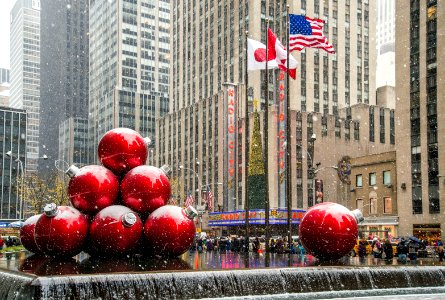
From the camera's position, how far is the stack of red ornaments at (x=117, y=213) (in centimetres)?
1644

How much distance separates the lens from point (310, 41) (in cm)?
2938

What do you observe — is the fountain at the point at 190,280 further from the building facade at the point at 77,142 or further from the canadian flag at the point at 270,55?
the building facade at the point at 77,142

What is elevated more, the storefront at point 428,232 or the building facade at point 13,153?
the building facade at point 13,153

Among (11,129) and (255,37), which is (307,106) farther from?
(11,129)

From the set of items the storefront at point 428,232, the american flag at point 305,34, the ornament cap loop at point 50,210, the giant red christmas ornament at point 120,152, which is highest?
the american flag at point 305,34

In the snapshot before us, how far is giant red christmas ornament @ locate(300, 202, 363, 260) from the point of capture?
17422mm

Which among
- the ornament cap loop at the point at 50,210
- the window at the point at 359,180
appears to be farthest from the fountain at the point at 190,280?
the window at the point at 359,180

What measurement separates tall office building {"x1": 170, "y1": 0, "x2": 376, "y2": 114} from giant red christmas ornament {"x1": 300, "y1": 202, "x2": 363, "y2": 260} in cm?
8064

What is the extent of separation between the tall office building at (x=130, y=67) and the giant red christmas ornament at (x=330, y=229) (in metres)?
129

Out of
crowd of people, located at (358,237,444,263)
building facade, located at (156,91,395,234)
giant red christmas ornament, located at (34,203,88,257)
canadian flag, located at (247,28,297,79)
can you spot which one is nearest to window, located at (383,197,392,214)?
building facade, located at (156,91,395,234)

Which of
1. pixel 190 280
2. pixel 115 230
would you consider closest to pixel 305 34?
pixel 115 230

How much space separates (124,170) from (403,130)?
51348 millimetres

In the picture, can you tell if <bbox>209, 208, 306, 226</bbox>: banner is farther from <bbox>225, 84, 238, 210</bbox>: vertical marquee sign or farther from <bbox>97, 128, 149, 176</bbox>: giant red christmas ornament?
<bbox>97, 128, 149, 176</bbox>: giant red christmas ornament

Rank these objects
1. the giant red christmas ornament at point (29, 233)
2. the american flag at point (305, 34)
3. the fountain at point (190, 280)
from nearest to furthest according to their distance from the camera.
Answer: the fountain at point (190, 280) → the giant red christmas ornament at point (29, 233) → the american flag at point (305, 34)
